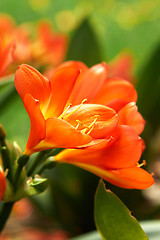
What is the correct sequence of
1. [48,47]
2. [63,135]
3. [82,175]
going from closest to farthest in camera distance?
[63,135] < [82,175] < [48,47]

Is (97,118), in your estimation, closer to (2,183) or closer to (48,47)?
(2,183)

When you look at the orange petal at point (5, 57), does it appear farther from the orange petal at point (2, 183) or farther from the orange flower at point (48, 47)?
the orange flower at point (48, 47)

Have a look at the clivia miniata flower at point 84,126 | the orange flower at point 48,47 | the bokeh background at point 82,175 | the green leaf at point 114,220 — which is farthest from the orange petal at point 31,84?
the orange flower at point 48,47

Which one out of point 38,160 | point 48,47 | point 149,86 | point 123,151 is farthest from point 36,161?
point 48,47

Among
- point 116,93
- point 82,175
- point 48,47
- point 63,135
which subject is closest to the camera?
point 63,135

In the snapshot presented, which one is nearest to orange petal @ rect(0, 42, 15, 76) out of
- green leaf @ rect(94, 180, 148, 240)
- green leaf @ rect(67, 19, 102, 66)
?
green leaf @ rect(94, 180, 148, 240)

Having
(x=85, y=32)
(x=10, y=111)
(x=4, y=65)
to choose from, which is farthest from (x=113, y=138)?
(x=85, y=32)

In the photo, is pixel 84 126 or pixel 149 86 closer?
pixel 84 126

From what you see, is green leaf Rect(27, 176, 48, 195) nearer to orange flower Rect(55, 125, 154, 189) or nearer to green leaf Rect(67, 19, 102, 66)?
orange flower Rect(55, 125, 154, 189)
